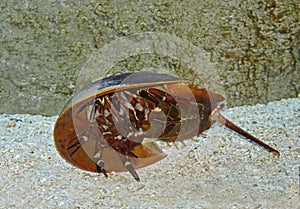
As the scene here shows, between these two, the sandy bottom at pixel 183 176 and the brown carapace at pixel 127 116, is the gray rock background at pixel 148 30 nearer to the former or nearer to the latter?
the sandy bottom at pixel 183 176

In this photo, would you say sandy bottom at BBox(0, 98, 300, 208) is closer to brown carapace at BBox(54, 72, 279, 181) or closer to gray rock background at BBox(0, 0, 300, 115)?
brown carapace at BBox(54, 72, 279, 181)

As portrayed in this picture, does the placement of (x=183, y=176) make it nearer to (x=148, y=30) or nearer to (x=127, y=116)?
(x=127, y=116)

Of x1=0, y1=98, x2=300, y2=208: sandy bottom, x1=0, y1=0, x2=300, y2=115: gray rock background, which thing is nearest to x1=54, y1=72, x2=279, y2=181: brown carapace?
x1=0, y1=98, x2=300, y2=208: sandy bottom

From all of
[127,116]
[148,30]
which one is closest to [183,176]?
[127,116]

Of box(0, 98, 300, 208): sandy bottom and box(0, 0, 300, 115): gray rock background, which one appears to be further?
box(0, 0, 300, 115): gray rock background

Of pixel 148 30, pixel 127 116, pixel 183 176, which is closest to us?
pixel 127 116

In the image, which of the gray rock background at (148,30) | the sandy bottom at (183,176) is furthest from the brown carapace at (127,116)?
the gray rock background at (148,30)
